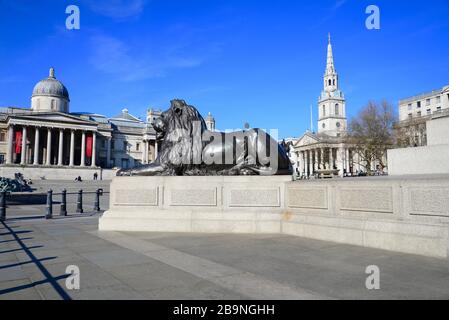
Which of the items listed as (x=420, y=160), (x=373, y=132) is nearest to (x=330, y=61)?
(x=373, y=132)

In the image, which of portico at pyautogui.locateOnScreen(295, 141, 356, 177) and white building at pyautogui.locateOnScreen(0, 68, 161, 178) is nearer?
white building at pyautogui.locateOnScreen(0, 68, 161, 178)

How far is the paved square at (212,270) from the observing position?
3682mm

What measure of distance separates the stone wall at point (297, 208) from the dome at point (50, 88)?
86.1 m

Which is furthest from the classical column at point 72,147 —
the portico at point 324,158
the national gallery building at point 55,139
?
the portico at point 324,158

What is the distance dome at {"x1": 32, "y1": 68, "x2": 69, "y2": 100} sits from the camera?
83.4 meters

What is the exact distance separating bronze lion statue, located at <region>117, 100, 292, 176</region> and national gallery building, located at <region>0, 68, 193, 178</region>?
69135 mm

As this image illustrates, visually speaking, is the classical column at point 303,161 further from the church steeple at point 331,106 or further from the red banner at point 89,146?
the red banner at point 89,146

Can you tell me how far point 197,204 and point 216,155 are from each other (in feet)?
4.96

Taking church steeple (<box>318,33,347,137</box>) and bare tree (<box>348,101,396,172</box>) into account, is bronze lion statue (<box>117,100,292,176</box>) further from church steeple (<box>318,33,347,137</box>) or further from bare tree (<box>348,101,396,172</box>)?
church steeple (<box>318,33,347,137</box>)

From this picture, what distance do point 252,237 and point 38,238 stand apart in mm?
4974

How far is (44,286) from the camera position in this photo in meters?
3.94

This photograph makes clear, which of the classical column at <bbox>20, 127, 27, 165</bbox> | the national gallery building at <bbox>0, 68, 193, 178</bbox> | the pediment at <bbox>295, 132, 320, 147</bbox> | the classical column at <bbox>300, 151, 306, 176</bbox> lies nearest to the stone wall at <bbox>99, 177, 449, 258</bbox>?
the national gallery building at <bbox>0, 68, 193, 178</bbox>
